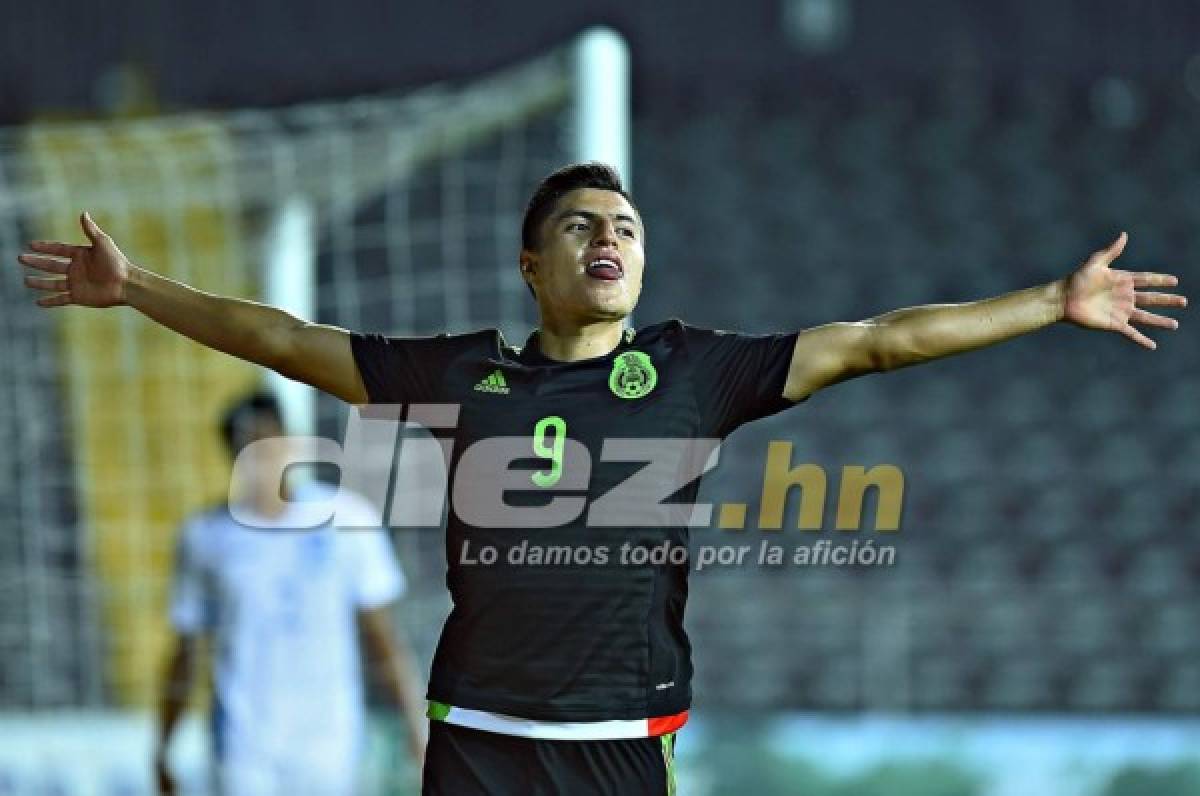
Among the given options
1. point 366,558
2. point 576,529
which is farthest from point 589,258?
point 366,558

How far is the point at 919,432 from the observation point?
10.1 m

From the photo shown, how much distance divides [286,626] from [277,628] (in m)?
0.02

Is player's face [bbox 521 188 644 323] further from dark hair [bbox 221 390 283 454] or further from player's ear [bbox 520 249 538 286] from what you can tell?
dark hair [bbox 221 390 283 454]

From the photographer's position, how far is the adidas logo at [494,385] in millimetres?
2969

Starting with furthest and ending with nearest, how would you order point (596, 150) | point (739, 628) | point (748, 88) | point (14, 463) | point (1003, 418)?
point (748, 88) < point (1003, 418) < point (739, 628) < point (14, 463) < point (596, 150)

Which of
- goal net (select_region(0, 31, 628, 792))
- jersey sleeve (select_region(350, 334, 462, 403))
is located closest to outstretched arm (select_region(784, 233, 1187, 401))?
jersey sleeve (select_region(350, 334, 462, 403))

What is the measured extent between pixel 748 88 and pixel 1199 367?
2.81m

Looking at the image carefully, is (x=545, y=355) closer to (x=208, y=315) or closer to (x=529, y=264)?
(x=529, y=264)

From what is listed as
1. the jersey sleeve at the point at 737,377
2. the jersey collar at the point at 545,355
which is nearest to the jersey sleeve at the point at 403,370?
the jersey collar at the point at 545,355

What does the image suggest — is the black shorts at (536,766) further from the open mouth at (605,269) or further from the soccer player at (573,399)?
the open mouth at (605,269)

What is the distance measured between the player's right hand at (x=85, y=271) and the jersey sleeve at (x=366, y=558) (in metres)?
1.75

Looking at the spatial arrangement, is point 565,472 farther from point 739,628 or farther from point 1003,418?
point 1003,418

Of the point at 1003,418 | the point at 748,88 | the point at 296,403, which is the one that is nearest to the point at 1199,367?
the point at 1003,418

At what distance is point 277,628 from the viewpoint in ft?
15.6
